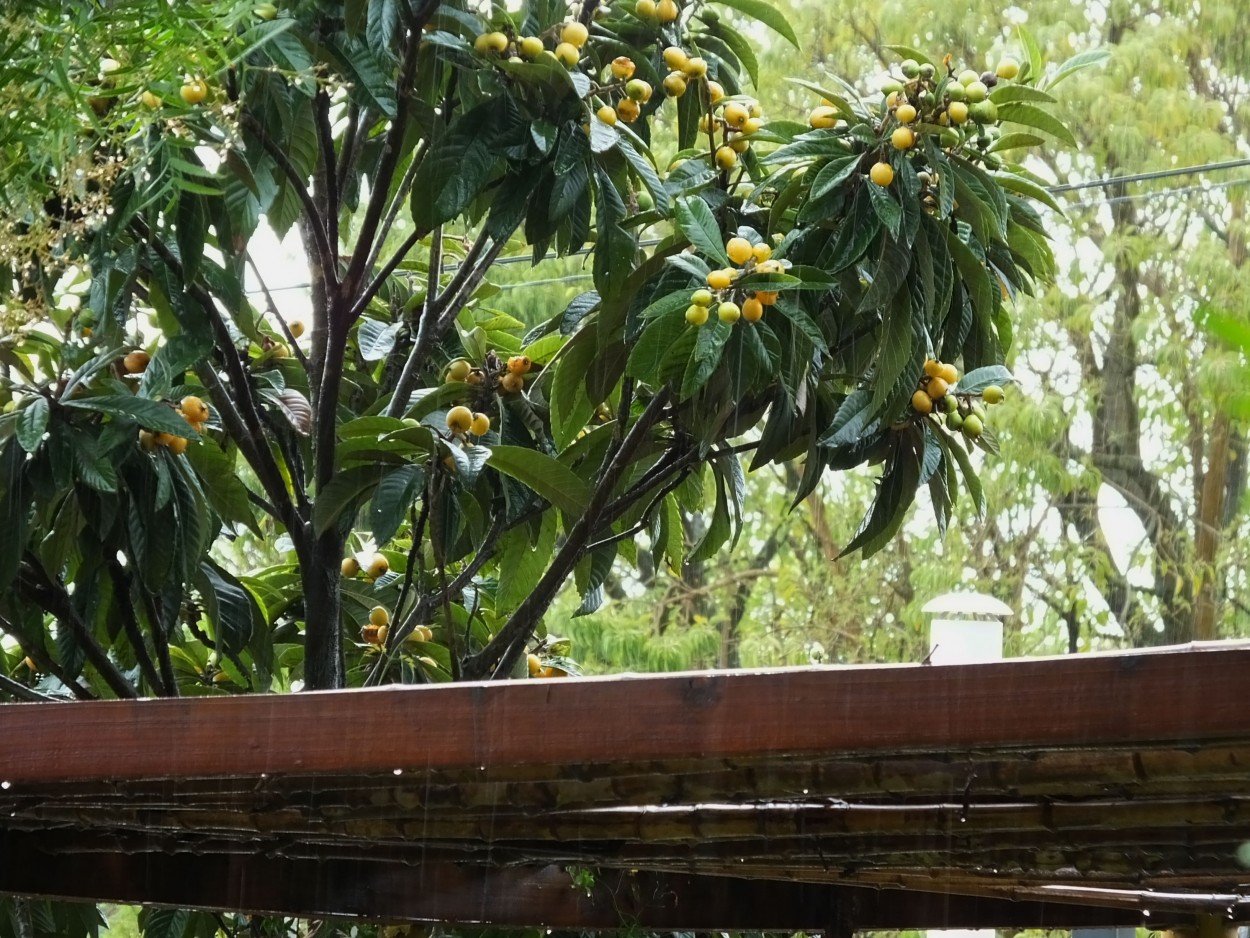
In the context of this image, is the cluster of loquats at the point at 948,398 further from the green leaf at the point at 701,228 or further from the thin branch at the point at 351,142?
the thin branch at the point at 351,142

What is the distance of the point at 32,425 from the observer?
69.3 inches

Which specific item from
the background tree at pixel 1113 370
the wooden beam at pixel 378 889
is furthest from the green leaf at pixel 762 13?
the background tree at pixel 1113 370

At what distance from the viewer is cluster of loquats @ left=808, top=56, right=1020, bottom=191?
1.81m

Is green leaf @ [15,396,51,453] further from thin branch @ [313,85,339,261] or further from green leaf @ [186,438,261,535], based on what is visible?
thin branch @ [313,85,339,261]

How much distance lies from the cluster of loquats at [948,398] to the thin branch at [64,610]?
1.10m

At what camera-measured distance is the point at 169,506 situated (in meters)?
1.93

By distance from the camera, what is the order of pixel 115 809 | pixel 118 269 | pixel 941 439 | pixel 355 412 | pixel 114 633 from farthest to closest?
1. pixel 355 412
2. pixel 114 633
3. pixel 941 439
4. pixel 118 269
5. pixel 115 809

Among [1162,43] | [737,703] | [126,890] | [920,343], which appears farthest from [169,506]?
[1162,43]

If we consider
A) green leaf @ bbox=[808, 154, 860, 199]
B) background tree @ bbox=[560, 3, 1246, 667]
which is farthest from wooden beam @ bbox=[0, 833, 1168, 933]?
background tree @ bbox=[560, 3, 1246, 667]

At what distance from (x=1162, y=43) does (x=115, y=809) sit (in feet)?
19.5

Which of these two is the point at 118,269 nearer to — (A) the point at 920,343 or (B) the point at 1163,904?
(A) the point at 920,343

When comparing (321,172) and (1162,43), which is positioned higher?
(1162,43)

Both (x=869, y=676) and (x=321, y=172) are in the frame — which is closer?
(x=869, y=676)

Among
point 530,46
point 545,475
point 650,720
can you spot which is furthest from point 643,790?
point 530,46
